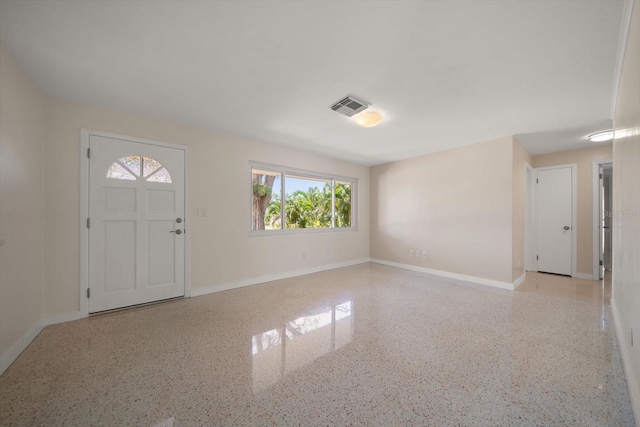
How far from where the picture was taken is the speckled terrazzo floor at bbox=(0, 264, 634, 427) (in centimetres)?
138

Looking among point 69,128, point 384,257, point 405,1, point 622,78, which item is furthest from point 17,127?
point 384,257

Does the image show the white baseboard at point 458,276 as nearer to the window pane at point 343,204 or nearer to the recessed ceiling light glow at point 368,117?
the window pane at point 343,204

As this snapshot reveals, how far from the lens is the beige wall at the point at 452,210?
3.77 meters

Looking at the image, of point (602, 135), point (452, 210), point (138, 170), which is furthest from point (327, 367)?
point (602, 135)

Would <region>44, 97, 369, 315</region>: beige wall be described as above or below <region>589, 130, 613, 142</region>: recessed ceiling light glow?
below

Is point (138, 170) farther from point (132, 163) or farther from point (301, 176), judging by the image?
point (301, 176)

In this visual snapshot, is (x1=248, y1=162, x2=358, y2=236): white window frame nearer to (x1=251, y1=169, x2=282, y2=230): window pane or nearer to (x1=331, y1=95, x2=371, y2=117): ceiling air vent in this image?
(x1=251, y1=169, x2=282, y2=230): window pane

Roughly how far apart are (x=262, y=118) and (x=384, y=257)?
3940mm

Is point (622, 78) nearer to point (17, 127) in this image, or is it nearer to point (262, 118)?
point (262, 118)

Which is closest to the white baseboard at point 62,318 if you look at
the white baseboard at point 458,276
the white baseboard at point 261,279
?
the white baseboard at point 261,279

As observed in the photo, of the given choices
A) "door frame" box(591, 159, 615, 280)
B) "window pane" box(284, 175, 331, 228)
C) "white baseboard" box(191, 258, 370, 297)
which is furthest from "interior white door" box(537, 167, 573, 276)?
"window pane" box(284, 175, 331, 228)

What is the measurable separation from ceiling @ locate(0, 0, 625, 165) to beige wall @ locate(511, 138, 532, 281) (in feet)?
2.78

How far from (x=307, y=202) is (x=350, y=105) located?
2.60 meters

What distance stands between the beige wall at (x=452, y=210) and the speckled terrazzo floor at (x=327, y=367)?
1.07 m
